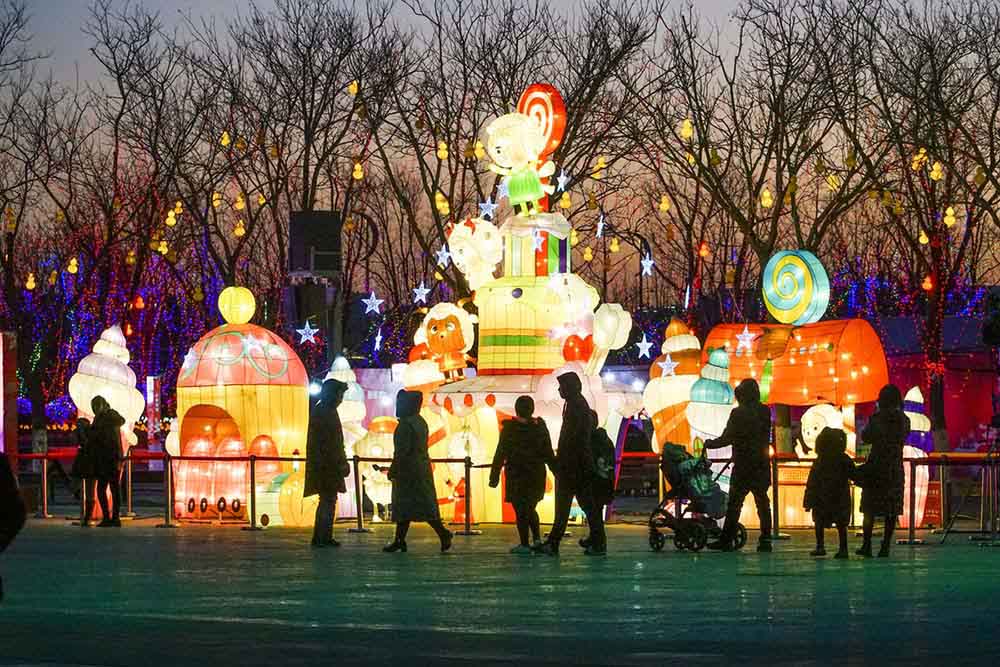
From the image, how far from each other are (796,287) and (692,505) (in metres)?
5.50

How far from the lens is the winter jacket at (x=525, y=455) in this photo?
19188mm

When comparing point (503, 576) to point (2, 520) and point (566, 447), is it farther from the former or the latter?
point (2, 520)

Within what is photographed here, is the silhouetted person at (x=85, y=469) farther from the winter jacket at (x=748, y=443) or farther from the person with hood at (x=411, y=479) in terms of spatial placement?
the winter jacket at (x=748, y=443)

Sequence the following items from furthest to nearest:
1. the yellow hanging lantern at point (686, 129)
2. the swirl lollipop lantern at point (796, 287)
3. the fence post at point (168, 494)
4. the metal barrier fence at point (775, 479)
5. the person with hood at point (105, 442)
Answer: the yellow hanging lantern at point (686, 129)
the fence post at point (168, 494)
the swirl lollipop lantern at point (796, 287)
the person with hood at point (105, 442)
the metal barrier fence at point (775, 479)

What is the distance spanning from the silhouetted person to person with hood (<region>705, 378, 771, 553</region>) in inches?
351

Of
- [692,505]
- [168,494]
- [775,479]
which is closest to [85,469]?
[168,494]

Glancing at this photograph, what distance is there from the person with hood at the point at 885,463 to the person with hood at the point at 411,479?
4.22 meters

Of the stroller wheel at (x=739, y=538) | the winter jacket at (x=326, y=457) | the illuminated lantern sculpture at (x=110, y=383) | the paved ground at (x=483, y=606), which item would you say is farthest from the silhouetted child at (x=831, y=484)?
the illuminated lantern sculpture at (x=110, y=383)

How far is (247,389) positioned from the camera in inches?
1033

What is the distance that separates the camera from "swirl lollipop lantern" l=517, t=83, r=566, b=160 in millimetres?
26141

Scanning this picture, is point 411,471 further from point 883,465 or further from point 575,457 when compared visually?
point 883,465

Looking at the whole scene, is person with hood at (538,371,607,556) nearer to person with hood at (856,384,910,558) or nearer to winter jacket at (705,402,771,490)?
winter jacket at (705,402,771,490)

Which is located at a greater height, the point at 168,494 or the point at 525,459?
the point at 525,459

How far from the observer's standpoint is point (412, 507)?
1939 centimetres
